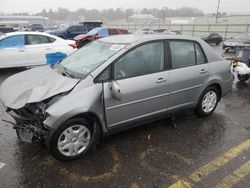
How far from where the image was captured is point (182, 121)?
461 cm

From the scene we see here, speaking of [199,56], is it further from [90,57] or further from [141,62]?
[90,57]

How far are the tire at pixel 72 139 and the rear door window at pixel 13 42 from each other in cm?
635

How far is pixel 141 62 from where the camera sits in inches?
145

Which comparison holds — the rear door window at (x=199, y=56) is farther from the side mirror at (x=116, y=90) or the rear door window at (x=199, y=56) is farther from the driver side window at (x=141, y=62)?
the side mirror at (x=116, y=90)

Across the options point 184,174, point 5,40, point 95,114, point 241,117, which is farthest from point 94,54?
point 5,40

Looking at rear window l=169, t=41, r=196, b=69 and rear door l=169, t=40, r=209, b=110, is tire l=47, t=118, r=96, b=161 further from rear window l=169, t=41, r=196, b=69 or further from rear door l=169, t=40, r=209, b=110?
rear window l=169, t=41, r=196, b=69

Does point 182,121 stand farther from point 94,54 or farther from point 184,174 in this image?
point 94,54

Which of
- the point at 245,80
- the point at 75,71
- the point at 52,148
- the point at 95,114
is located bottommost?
the point at 245,80

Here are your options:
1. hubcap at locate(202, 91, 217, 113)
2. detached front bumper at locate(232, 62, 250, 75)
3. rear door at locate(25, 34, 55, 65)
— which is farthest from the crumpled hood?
detached front bumper at locate(232, 62, 250, 75)

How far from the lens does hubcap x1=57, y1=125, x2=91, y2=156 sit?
10.3 feet

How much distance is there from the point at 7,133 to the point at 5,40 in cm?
525

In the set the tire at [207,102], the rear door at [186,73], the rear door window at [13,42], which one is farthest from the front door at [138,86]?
the rear door window at [13,42]

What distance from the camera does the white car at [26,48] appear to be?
8.22m

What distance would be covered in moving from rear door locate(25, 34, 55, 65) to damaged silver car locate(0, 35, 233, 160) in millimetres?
4979
